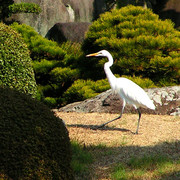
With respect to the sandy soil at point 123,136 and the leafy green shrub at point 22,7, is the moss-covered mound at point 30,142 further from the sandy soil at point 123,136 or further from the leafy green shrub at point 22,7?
the leafy green shrub at point 22,7

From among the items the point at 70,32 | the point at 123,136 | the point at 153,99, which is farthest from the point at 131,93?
the point at 70,32

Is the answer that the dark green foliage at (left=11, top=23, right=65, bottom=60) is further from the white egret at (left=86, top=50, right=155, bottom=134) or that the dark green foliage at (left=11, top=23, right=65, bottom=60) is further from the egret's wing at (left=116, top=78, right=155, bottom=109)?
the egret's wing at (left=116, top=78, right=155, bottom=109)

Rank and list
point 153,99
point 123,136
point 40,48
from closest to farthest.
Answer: point 123,136, point 153,99, point 40,48

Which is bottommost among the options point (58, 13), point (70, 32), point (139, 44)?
point (70, 32)

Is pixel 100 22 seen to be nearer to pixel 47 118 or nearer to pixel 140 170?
pixel 140 170

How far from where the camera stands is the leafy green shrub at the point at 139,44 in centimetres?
956

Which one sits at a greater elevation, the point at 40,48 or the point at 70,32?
the point at 40,48

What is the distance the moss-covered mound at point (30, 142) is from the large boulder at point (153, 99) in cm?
476

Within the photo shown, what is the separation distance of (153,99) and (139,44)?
6.66 feet

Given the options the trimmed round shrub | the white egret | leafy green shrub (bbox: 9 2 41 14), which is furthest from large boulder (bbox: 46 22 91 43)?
the trimmed round shrub

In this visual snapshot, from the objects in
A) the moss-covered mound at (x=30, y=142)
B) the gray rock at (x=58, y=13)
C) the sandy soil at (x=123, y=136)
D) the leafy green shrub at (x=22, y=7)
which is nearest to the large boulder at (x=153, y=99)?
the sandy soil at (x=123, y=136)

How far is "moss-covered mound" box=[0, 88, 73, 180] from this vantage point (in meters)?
3.02

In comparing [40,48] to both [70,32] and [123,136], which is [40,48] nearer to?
[70,32]

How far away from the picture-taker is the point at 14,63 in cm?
561
